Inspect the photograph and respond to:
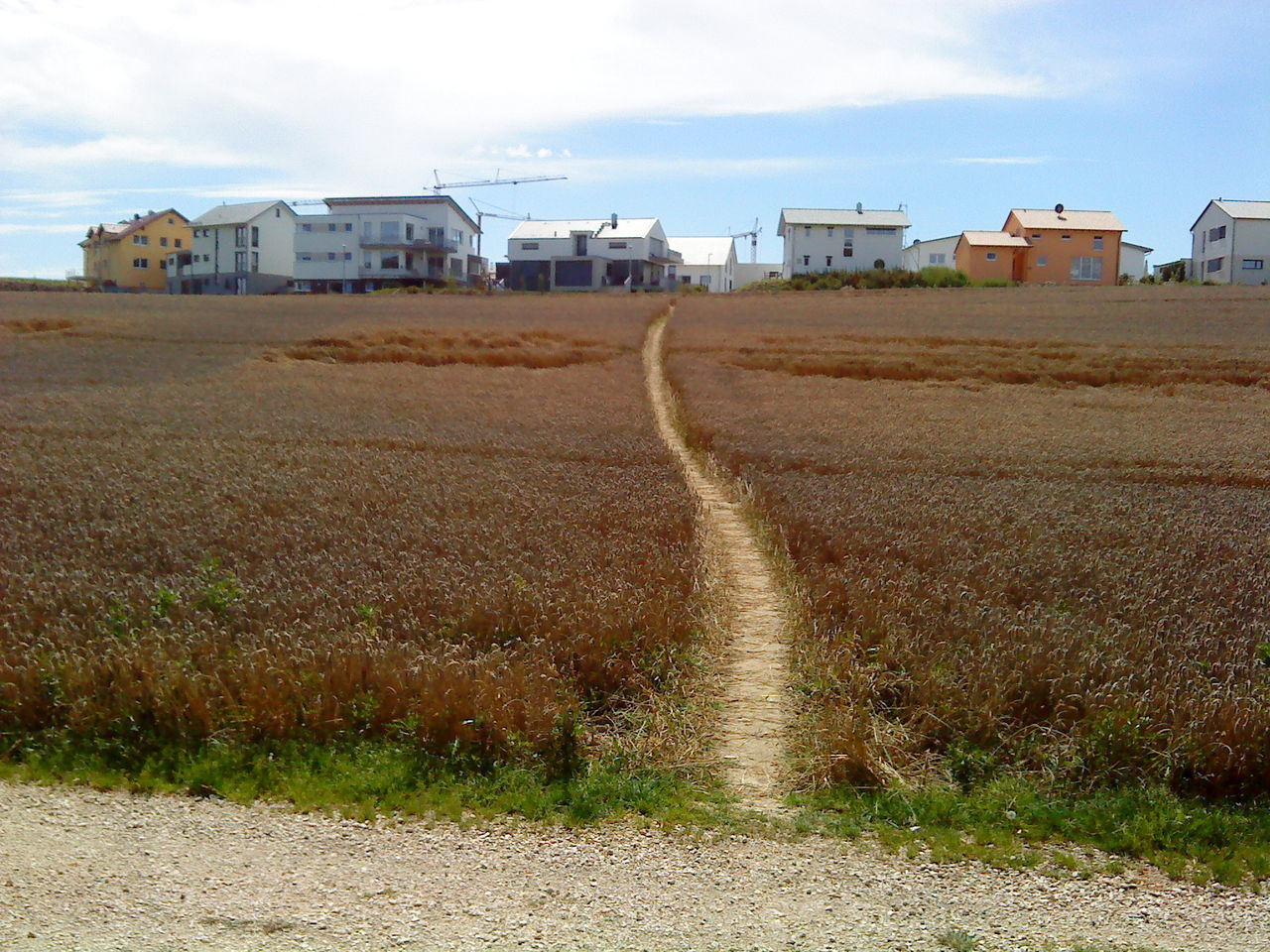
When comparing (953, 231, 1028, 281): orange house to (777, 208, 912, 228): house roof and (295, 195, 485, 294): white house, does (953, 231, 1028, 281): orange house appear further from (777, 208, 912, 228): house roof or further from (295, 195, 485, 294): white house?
(295, 195, 485, 294): white house

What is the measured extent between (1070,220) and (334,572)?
91323mm

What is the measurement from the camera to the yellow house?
354 ft

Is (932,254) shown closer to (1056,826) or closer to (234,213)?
(234,213)

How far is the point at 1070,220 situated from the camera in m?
88.8

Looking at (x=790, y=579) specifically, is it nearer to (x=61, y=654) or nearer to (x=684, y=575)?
(x=684, y=575)

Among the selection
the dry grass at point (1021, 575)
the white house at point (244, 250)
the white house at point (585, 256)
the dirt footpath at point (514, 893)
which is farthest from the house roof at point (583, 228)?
the dirt footpath at point (514, 893)

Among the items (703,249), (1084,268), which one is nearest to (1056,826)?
(1084,268)

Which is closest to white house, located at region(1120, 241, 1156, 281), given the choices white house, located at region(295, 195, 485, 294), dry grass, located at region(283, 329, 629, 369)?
white house, located at region(295, 195, 485, 294)

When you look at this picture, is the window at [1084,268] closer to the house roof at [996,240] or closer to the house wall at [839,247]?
the house roof at [996,240]

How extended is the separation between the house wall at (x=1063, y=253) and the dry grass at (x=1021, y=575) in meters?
63.6

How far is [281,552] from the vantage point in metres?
10.3

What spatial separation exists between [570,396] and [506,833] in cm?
2097

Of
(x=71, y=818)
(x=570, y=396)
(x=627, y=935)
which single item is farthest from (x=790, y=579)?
(x=570, y=396)

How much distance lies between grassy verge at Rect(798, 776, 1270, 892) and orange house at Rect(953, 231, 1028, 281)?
86518 millimetres
